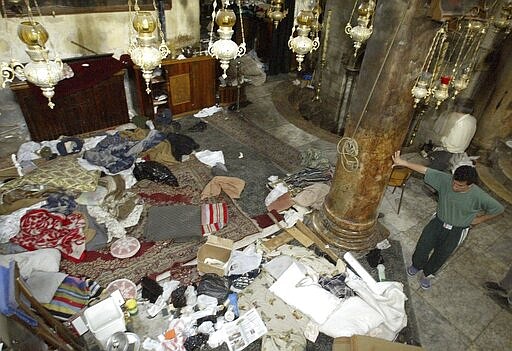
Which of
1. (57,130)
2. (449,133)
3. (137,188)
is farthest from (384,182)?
(57,130)

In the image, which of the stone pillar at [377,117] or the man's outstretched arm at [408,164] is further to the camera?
the man's outstretched arm at [408,164]

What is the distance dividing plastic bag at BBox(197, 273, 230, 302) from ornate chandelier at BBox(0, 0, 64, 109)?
2915 mm

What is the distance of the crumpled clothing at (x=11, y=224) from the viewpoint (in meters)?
4.71

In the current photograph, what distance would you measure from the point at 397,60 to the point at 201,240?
3.66 metres

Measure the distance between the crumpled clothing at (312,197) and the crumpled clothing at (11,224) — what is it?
171 inches

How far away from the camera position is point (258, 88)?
10.7 meters

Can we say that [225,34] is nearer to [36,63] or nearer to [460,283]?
[36,63]

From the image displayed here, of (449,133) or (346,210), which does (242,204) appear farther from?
(449,133)

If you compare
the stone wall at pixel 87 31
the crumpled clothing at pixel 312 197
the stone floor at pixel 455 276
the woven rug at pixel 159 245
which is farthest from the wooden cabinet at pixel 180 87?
the crumpled clothing at pixel 312 197

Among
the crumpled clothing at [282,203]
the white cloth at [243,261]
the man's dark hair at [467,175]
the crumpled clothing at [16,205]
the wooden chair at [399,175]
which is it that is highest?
the man's dark hair at [467,175]

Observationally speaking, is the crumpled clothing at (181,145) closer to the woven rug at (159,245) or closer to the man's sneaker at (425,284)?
the woven rug at (159,245)

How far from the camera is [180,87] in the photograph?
8.20 m

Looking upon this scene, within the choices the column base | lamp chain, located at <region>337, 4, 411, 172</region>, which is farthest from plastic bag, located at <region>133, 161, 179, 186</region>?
lamp chain, located at <region>337, 4, 411, 172</region>

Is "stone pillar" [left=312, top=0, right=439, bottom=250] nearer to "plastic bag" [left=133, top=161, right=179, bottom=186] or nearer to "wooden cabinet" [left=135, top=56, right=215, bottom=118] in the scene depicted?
"plastic bag" [left=133, top=161, right=179, bottom=186]
